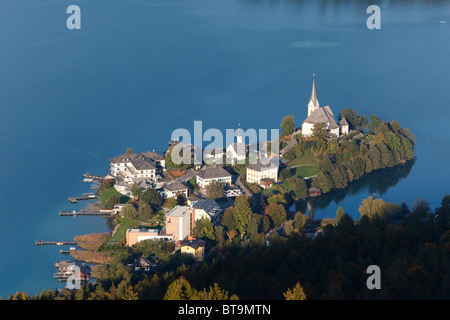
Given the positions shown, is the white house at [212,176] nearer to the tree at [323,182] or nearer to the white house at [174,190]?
the white house at [174,190]

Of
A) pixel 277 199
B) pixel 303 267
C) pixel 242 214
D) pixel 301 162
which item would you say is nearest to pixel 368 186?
pixel 301 162

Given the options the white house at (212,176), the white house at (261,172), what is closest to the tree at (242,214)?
the white house at (212,176)

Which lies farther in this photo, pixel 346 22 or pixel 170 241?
pixel 346 22

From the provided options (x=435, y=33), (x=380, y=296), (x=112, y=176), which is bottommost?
(x=380, y=296)

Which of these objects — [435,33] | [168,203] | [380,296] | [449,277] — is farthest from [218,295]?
[435,33]

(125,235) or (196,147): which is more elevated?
(196,147)

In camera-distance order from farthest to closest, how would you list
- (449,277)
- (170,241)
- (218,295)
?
(170,241), (449,277), (218,295)

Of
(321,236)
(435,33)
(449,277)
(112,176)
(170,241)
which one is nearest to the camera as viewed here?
(449,277)

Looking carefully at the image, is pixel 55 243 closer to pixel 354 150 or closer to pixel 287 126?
pixel 287 126

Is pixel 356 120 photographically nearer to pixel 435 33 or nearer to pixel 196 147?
pixel 196 147
